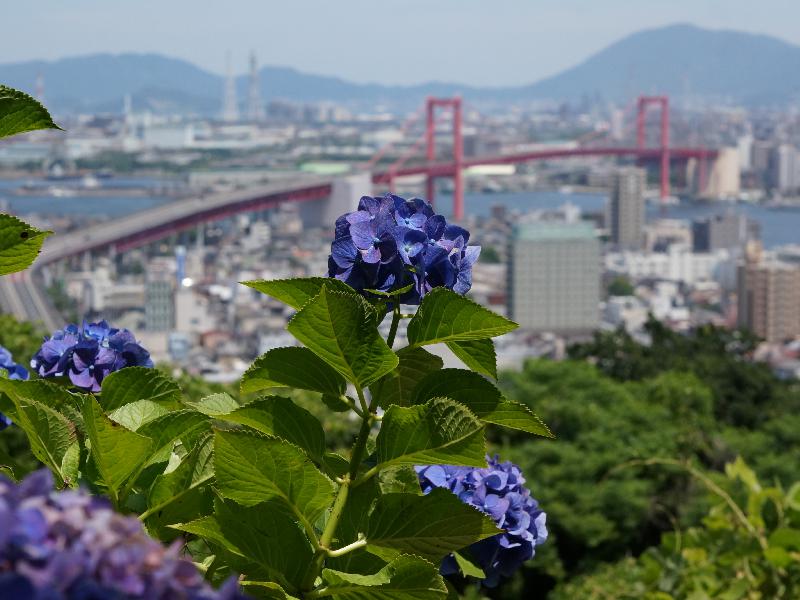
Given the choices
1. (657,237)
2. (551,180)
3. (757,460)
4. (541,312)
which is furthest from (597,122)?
(757,460)

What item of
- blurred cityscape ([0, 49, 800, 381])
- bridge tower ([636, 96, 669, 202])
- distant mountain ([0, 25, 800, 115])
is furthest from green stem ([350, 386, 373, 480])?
distant mountain ([0, 25, 800, 115])

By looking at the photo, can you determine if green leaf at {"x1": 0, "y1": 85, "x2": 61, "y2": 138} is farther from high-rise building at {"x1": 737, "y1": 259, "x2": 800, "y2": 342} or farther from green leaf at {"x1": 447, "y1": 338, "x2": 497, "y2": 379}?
high-rise building at {"x1": 737, "y1": 259, "x2": 800, "y2": 342}

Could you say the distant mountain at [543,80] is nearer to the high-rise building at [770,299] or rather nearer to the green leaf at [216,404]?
the high-rise building at [770,299]

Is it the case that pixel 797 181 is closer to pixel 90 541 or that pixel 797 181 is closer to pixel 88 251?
pixel 88 251

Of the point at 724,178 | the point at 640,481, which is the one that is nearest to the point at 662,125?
the point at 724,178

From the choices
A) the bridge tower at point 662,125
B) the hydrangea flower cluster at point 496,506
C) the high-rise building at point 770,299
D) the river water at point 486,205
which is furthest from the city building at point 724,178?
the hydrangea flower cluster at point 496,506

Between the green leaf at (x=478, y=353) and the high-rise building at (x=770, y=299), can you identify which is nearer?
the green leaf at (x=478, y=353)
